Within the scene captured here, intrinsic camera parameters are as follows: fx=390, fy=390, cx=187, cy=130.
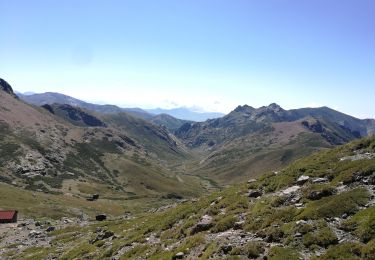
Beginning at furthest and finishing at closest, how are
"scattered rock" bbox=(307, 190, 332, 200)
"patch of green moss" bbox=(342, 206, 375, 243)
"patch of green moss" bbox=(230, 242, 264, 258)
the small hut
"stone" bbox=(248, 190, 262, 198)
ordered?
the small hut < "stone" bbox=(248, 190, 262, 198) < "scattered rock" bbox=(307, 190, 332, 200) < "patch of green moss" bbox=(230, 242, 264, 258) < "patch of green moss" bbox=(342, 206, 375, 243)

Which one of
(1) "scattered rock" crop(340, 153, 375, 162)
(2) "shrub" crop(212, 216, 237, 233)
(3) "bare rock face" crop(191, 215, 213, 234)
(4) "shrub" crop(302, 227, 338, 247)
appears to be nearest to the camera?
(4) "shrub" crop(302, 227, 338, 247)

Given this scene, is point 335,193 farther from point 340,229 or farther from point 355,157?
point 355,157

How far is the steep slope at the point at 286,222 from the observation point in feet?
77.9

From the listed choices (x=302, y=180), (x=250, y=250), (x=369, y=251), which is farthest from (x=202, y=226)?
(x=369, y=251)

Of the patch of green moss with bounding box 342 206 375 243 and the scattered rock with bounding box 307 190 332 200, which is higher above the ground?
the scattered rock with bounding box 307 190 332 200

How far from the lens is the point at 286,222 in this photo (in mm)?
28391

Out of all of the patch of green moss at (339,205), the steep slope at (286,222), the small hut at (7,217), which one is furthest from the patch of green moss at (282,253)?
the small hut at (7,217)

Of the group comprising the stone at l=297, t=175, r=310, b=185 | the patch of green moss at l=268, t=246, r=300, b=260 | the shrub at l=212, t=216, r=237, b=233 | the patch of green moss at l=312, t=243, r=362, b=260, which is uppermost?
the stone at l=297, t=175, r=310, b=185

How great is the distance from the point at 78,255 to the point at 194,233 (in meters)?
18.5

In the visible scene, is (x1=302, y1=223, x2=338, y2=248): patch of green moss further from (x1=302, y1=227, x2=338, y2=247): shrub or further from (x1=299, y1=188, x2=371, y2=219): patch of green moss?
(x1=299, y1=188, x2=371, y2=219): patch of green moss

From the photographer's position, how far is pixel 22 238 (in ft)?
243

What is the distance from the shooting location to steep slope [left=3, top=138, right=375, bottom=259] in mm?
23731

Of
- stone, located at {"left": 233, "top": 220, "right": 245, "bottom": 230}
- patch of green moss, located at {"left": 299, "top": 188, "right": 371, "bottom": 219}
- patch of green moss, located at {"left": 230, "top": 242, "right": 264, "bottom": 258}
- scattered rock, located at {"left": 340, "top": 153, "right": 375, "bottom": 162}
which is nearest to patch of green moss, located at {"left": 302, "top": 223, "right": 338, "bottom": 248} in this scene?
patch of green moss, located at {"left": 299, "top": 188, "right": 371, "bottom": 219}

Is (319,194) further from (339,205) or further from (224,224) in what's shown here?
(224,224)
